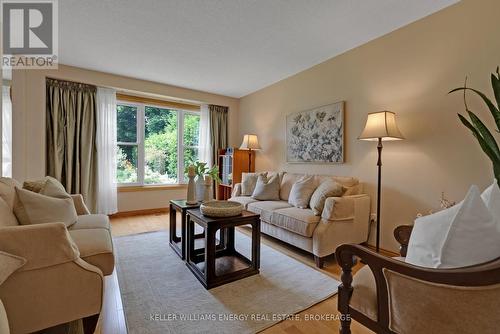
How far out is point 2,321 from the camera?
3.21 feet

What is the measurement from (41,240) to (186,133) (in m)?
3.92

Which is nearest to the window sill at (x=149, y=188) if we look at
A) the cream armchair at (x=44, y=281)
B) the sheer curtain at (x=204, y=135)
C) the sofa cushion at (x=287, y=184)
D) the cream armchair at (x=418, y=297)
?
the sheer curtain at (x=204, y=135)

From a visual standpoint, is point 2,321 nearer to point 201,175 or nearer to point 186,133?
point 201,175

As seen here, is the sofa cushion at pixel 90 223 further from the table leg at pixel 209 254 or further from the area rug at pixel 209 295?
the table leg at pixel 209 254

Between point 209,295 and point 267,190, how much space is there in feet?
6.10

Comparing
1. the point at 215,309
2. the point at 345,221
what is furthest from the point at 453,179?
the point at 215,309

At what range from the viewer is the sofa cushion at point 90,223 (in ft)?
6.35

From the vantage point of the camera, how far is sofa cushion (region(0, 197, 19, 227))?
1.39 metres

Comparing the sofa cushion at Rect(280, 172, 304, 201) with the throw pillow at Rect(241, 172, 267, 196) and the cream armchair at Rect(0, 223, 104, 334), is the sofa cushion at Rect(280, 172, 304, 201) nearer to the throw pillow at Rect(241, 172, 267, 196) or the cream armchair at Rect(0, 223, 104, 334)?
the throw pillow at Rect(241, 172, 267, 196)

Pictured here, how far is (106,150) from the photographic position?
3.95m

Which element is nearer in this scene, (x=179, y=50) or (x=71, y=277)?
(x=71, y=277)

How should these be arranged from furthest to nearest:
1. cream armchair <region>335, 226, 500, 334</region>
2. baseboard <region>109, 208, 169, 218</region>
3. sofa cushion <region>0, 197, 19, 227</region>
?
baseboard <region>109, 208, 169, 218</region>
sofa cushion <region>0, 197, 19, 227</region>
cream armchair <region>335, 226, 500, 334</region>

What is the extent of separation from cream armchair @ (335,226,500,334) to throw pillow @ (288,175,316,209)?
1.65 metres

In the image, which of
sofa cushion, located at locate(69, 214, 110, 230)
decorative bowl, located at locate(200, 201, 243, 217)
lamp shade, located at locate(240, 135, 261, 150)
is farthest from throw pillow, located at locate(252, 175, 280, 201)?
sofa cushion, located at locate(69, 214, 110, 230)
